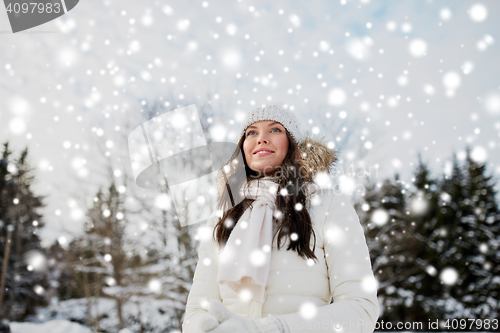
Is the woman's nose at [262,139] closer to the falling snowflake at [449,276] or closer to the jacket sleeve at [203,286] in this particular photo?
the jacket sleeve at [203,286]

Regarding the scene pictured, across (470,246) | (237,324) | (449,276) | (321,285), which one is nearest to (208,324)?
(237,324)

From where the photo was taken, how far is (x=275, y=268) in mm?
1569

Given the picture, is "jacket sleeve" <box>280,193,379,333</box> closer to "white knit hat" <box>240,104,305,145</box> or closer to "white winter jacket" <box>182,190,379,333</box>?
"white winter jacket" <box>182,190,379,333</box>

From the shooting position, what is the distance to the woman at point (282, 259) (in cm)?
127

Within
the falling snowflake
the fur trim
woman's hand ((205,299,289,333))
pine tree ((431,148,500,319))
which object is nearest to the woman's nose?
the fur trim

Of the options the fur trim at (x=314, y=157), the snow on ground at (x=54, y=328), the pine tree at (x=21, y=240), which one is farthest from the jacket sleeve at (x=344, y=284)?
the pine tree at (x=21, y=240)

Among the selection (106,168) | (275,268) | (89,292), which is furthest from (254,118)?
(89,292)

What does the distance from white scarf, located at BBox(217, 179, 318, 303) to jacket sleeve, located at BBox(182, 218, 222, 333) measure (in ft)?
0.46

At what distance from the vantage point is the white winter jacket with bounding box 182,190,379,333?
1281mm

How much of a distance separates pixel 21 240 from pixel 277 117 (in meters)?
18.7

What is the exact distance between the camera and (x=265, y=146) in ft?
6.86

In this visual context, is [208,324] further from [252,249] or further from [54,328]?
[54,328]

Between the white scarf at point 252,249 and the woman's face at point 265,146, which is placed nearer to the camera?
the white scarf at point 252,249

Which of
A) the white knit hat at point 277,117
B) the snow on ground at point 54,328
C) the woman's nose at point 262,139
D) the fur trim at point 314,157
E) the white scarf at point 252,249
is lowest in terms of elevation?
the snow on ground at point 54,328
